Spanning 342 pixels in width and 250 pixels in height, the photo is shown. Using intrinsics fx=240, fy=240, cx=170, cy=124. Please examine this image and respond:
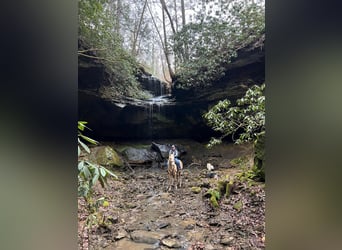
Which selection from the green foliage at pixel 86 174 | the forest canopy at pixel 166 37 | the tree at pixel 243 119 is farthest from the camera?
the forest canopy at pixel 166 37

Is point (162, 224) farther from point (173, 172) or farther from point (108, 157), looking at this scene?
Answer: point (108, 157)

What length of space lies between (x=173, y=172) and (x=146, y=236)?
0.47 meters

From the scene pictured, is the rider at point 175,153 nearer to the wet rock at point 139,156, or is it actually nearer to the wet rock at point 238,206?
the wet rock at point 139,156

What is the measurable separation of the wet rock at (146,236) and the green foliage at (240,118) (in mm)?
738

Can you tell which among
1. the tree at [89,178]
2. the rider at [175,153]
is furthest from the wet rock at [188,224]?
the tree at [89,178]

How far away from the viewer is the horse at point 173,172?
Result: 1.74m

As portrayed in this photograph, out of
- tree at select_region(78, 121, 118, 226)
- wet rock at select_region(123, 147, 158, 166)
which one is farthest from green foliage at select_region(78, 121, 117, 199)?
wet rock at select_region(123, 147, 158, 166)

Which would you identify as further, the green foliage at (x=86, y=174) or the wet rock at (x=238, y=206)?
the wet rock at (x=238, y=206)

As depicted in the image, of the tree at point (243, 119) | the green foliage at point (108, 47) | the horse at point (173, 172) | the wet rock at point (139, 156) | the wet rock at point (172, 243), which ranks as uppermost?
the green foliage at point (108, 47)

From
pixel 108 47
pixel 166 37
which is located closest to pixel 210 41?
pixel 166 37

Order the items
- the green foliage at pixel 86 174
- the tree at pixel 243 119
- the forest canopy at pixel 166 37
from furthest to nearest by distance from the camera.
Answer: the forest canopy at pixel 166 37 < the tree at pixel 243 119 < the green foliage at pixel 86 174

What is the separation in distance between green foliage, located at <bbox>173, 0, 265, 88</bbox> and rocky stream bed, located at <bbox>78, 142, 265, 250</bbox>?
21.4 inches

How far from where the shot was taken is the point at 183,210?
169 centimetres
